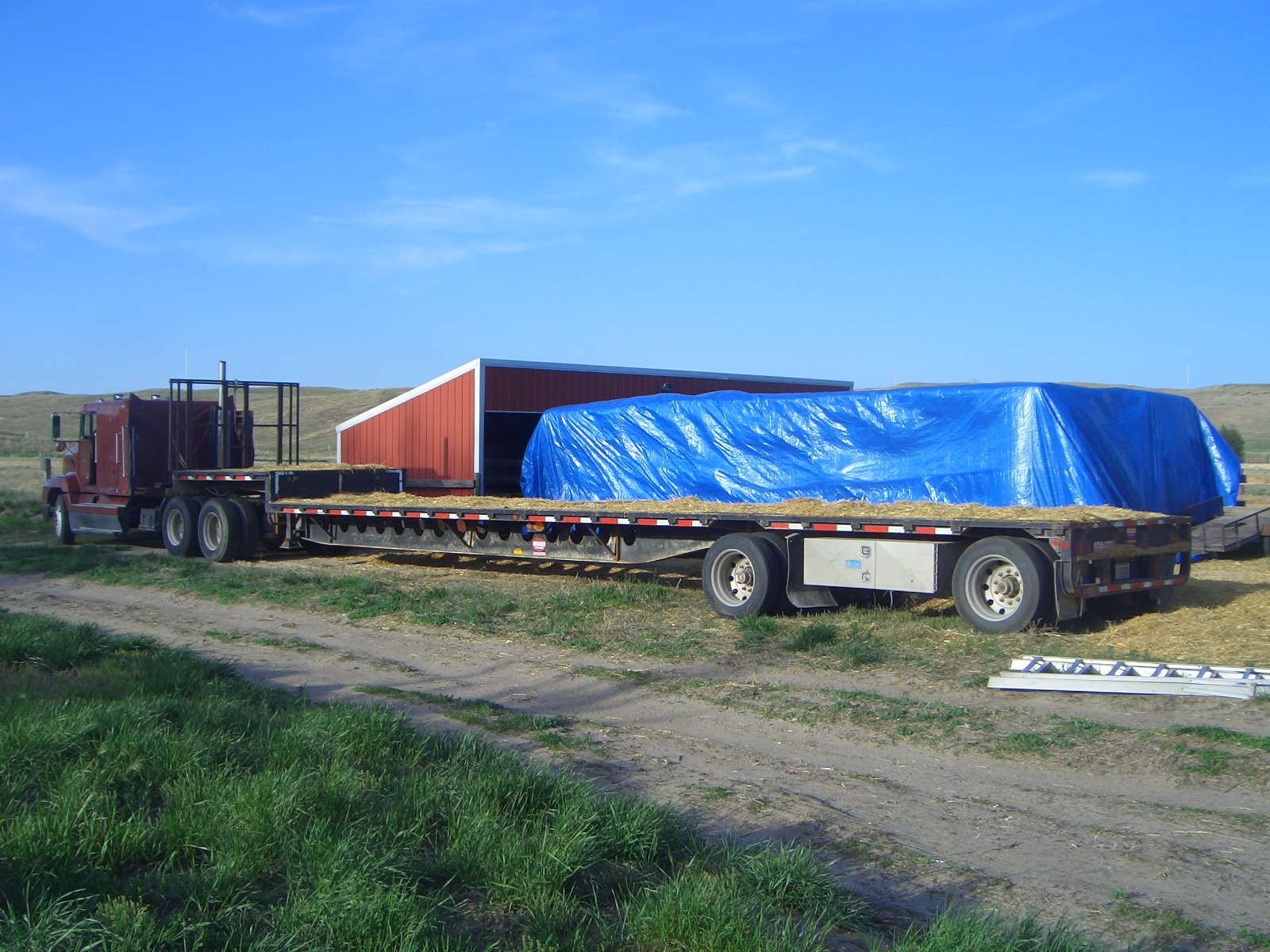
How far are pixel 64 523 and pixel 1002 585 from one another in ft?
62.3

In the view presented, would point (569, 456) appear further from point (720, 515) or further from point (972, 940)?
point (972, 940)

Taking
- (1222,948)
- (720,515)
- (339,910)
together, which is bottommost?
(1222,948)

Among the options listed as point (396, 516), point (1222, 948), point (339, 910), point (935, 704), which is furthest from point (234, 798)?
point (396, 516)

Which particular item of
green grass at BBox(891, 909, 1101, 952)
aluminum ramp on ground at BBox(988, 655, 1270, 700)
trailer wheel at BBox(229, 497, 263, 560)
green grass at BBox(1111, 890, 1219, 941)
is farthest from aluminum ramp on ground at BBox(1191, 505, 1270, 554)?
trailer wheel at BBox(229, 497, 263, 560)

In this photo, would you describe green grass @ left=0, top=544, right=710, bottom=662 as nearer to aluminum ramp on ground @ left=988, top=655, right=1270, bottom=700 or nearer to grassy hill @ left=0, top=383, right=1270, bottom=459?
aluminum ramp on ground @ left=988, top=655, right=1270, bottom=700

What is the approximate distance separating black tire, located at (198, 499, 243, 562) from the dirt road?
27.4 ft

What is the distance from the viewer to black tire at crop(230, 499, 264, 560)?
19.0 metres

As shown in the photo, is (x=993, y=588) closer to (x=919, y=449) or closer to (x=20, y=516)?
(x=919, y=449)

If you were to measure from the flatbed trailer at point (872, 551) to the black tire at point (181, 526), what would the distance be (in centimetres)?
613

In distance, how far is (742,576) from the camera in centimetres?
1272

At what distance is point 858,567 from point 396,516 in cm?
793

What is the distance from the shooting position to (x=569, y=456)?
17.6 m

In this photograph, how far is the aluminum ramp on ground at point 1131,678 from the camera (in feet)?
27.3

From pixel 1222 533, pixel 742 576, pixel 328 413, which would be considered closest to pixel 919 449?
pixel 742 576
